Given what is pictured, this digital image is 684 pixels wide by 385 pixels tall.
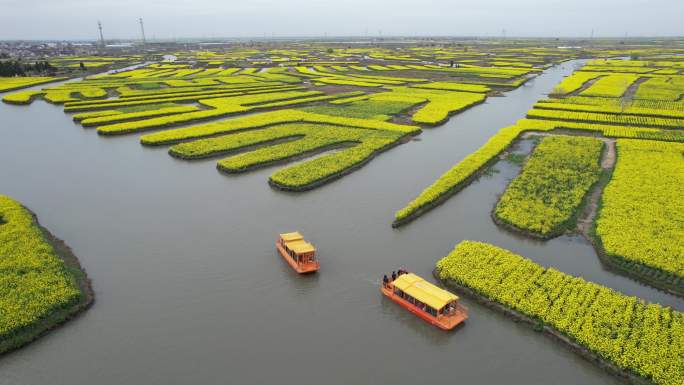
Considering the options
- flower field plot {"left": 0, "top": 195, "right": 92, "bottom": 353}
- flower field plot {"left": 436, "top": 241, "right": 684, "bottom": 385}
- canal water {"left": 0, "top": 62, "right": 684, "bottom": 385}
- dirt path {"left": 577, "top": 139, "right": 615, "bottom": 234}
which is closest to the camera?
flower field plot {"left": 436, "top": 241, "right": 684, "bottom": 385}

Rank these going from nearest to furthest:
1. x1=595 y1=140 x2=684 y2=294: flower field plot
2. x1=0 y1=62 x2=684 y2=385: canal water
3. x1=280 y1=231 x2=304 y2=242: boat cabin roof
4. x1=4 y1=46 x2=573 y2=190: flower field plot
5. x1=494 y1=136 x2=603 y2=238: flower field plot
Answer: x1=0 y1=62 x2=684 y2=385: canal water < x1=595 y1=140 x2=684 y2=294: flower field plot < x1=280 y1=231 x2=304 y2=242: boat cabin roof < x1=494 y1=136 x2=603 y2=238: flower field plot < x1=4 y1=46 x2=573 y2=190: flower field plot

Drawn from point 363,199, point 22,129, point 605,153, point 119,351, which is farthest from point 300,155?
point 22,129

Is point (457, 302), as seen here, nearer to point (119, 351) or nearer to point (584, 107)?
point (119, 351)

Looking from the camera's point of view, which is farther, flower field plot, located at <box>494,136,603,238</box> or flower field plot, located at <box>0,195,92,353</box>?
flower field plot, located at <box>494,136,603,238</box>

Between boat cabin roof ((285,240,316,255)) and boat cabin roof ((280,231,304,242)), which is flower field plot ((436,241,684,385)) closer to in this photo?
boat cabin roof ((285,240,316,255))

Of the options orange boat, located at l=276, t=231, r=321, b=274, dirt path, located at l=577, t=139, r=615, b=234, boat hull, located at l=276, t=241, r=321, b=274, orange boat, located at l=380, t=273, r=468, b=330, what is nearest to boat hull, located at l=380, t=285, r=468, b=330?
orange boat, located at l=380, t=273, r=468, b=330

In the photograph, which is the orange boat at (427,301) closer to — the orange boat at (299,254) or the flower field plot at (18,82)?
the orange boat at (299,254)

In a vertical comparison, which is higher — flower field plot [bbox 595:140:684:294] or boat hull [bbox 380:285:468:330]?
flower field plot [bbox 595:140:684:294]

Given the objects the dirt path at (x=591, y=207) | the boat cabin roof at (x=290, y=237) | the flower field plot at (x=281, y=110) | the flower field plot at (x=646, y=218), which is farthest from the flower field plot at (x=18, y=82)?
the flower field plot at (x=646, y=218)
